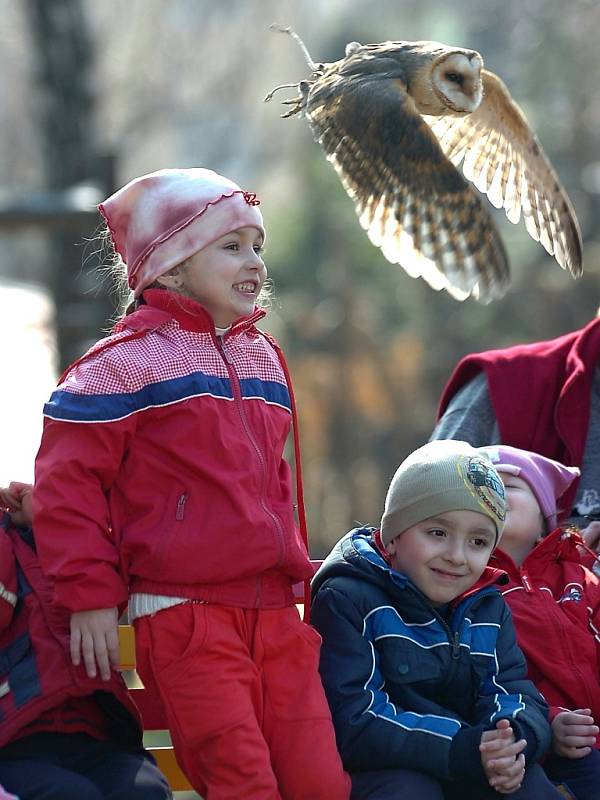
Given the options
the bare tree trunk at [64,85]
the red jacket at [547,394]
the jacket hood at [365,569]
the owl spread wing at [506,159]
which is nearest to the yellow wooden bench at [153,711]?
the jacket hood at [365,569]

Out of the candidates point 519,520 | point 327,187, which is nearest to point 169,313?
point 519,520

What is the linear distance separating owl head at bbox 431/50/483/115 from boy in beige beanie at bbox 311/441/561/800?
1168mm

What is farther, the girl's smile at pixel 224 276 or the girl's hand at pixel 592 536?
the girl's hand at pixel 592 536

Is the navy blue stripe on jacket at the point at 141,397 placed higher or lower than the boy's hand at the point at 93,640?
higher

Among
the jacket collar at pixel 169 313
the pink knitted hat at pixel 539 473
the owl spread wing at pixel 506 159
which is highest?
the owl spread wing at pixel 506 159

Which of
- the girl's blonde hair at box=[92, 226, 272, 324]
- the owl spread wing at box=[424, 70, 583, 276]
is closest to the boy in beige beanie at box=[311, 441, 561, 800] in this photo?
the girl's blonde hair at box=[92, 226, 272, 324]

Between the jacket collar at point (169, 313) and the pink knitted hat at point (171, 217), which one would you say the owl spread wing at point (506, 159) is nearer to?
the pink knitted hat at point (171, 217)

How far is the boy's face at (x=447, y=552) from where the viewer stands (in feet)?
8.04

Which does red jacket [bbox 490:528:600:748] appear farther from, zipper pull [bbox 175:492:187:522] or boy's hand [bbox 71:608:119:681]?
boy's hand [bbox 71:608:119:681]

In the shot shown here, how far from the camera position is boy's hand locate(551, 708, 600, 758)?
2471mm

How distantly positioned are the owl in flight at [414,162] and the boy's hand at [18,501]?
46.7 inches

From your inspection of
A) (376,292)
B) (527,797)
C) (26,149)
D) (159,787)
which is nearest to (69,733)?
(159,787)

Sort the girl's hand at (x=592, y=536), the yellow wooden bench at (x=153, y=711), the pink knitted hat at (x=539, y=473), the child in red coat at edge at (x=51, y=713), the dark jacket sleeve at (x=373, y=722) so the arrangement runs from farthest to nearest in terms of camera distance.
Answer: the girl's hand at (x=592, y=536) → the pink knitted hat at (x=539, y=473) → the yellow wooden bench at (x=153, y=711) → the dark jacket sleeve at (x=373, y=722) → the child in red coat at edge at (x=51, y=713)

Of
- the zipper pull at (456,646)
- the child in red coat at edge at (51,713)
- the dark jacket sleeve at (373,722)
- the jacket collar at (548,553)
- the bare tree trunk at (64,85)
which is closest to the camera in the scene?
the child in red coat at edge at (51,713)
